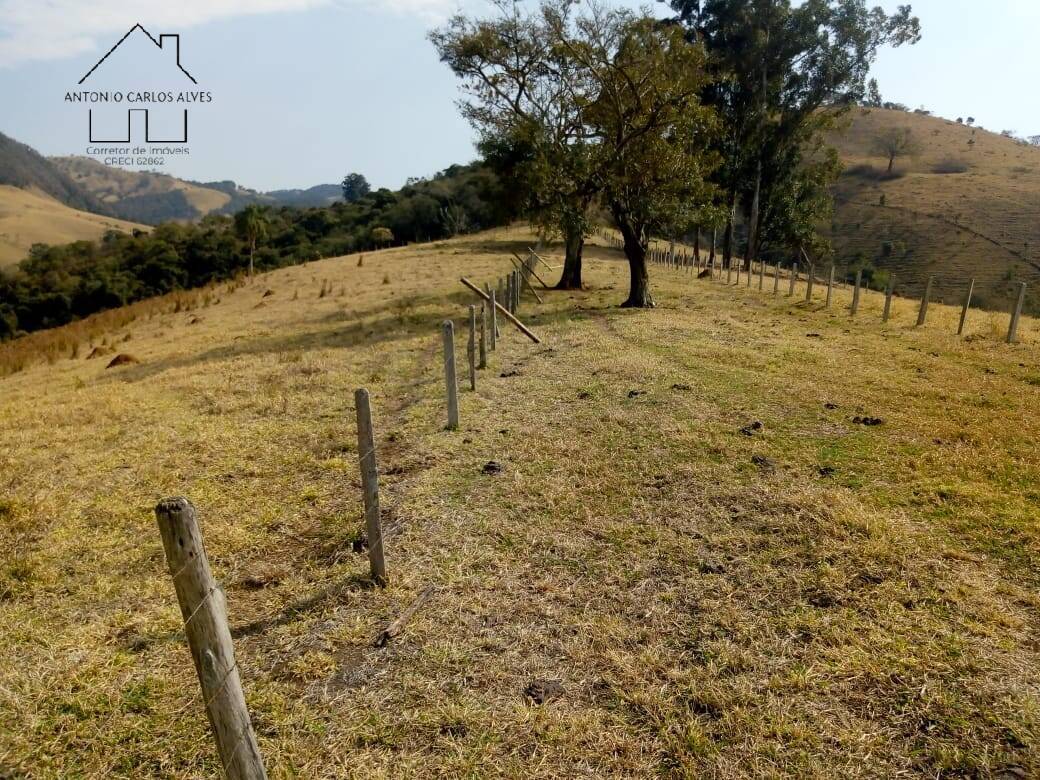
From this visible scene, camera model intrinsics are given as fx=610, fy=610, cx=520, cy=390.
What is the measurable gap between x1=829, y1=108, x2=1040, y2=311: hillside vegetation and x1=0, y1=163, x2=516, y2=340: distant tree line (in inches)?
1532

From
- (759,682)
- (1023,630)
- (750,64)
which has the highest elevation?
(750,64)

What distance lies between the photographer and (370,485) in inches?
203

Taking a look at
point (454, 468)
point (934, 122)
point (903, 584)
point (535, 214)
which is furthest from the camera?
point (934, 122)

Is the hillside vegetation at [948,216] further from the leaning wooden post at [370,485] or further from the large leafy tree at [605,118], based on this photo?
the leaning wooden post at [370,485]

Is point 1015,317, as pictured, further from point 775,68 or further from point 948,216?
point 948,216

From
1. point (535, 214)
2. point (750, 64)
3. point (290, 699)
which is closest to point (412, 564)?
point (290, 699)

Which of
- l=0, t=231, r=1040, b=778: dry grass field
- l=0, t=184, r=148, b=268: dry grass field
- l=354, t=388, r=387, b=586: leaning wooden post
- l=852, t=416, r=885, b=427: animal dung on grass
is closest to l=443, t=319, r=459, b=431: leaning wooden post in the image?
l=0, t=231, r=1040, b=778: dry grass field

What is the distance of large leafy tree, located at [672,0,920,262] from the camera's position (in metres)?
31.4

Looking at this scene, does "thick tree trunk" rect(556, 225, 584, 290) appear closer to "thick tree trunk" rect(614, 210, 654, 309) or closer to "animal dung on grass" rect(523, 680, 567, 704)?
"thick tree trunk" rect(614, 210, 654, 309)

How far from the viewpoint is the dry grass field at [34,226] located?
113312mm

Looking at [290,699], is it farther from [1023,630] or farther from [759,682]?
[1023,630]

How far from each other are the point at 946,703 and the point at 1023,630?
1250 mm

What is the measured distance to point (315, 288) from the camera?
27.6 meters

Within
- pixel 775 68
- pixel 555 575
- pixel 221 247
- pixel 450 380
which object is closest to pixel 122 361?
pixel 450 380
